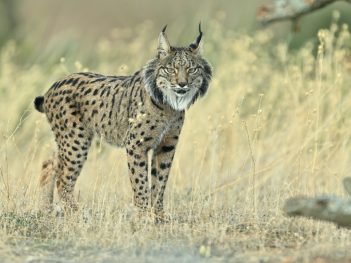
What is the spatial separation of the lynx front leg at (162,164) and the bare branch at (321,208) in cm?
293

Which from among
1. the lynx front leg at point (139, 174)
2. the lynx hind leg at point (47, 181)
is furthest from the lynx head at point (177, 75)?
the lynx hind leg at point (47, 181)

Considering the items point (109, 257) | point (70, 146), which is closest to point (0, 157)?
point (70, 146)

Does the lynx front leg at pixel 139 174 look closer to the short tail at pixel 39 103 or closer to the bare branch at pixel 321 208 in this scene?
the short tail at pixel 39 103

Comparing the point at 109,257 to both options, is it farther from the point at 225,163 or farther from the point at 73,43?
the point at 73,43

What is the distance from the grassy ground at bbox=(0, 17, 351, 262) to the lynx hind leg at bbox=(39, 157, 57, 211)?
12 cm

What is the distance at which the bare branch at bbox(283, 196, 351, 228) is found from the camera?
21.9ft

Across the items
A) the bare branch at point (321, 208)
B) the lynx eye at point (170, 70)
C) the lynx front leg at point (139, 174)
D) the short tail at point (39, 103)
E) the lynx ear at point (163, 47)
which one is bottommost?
the bare branch at point (321, 208)

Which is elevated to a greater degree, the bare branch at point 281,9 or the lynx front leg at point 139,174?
the bare branch at point 281,9

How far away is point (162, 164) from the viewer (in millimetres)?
9703

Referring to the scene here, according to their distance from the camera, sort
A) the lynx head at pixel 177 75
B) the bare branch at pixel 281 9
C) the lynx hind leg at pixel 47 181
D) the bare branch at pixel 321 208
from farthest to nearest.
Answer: the lynx hind leg at pixel 47 181 < the lynx head at pixel 177 75 < the bare branch at pixel 281 9 < the bare branch at pixel 321 208

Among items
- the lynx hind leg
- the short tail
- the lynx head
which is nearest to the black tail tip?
the short tail

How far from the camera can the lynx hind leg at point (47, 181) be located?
10.2m

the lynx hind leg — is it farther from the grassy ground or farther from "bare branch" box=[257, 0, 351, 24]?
"bare branch" box=[257, 0, 351, 24]

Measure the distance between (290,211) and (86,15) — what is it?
88.9ft
